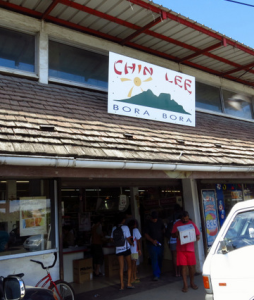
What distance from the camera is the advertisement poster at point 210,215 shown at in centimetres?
798

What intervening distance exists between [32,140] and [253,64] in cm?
792

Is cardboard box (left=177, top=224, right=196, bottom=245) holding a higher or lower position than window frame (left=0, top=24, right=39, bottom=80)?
lower

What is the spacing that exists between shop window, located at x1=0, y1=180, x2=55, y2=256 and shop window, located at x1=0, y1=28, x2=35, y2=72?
2.75 m

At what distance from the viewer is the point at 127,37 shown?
7746 millimetres

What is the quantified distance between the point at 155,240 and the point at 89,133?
3.30 m

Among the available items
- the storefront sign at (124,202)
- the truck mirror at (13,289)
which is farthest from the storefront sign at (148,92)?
the truck mirror at (13,289)

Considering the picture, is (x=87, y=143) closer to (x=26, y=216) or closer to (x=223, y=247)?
(x=26, y=216)

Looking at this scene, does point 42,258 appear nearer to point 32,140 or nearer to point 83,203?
point 32,140

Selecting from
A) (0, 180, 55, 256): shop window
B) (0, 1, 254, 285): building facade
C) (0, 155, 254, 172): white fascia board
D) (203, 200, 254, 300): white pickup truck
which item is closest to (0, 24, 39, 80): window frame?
(0, 1, 254, 285): building facade

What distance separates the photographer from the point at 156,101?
7.07 meters

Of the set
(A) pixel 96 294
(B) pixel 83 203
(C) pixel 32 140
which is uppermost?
(C) pixel 32 140

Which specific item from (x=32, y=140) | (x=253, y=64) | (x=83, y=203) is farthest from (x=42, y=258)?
(x=253, y=64)

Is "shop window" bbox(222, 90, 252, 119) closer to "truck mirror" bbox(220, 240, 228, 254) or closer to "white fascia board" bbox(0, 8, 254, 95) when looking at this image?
"white fascia board" bbox(0, 8, 254, 95)

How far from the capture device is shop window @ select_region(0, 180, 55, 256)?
5.25m
